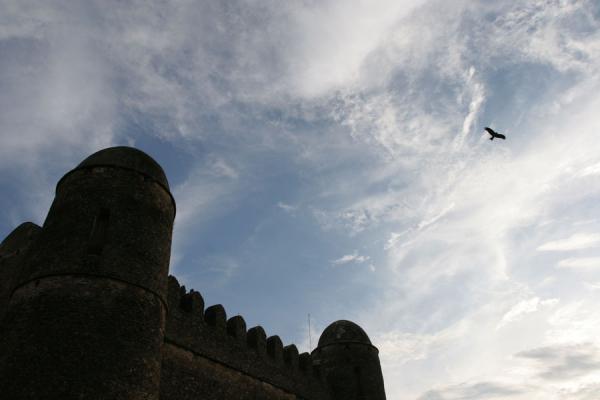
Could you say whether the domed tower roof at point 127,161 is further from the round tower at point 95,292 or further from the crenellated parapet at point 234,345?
the crenellated parapet at point 234,345

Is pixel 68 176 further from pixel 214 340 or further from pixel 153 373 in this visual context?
pixel 214 340

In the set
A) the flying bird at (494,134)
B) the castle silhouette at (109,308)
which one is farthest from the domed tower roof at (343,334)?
the flying bird at (494,134)

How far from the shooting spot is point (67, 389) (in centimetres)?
838

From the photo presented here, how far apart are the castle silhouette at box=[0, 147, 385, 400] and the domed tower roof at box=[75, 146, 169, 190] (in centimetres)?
4

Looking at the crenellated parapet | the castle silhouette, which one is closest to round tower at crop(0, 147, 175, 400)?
the castle silhouette

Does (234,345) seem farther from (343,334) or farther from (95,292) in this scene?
(343,334)

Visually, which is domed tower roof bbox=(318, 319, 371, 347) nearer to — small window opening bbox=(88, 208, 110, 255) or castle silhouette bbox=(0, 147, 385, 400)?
castle silhouette bbox=(0, 147, 385, 400)

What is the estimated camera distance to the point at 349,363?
72.3 ft

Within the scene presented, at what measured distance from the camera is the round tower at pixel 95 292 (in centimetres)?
867

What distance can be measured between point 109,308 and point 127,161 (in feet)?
12.8

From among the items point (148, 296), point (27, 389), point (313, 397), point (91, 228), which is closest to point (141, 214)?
point (91, 228)

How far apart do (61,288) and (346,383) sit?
49.8 ft

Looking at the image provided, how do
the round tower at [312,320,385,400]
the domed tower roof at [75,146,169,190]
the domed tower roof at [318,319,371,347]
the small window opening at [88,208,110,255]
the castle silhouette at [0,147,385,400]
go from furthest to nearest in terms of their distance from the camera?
the domed tower roof at [318,319,371,347], the round tower at [312,320,385,400], the domed tower roof at [75,146,169,190], the small window opening at [88,208,110,255], the castle silhouette at [0,147,385,400]

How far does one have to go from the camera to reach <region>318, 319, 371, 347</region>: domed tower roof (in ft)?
74.7
